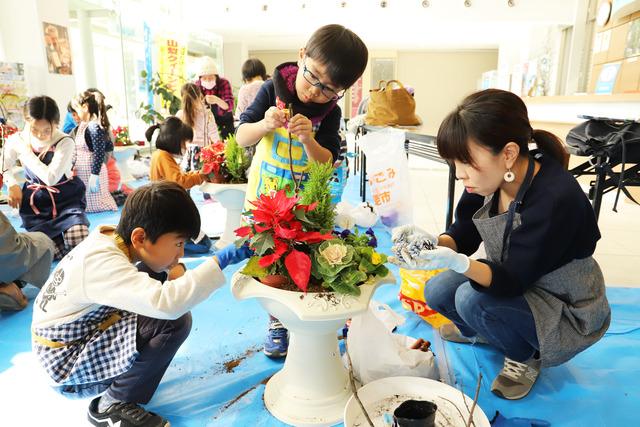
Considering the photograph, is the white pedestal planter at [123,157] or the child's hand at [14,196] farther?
the white pedestal planter at [123,157]

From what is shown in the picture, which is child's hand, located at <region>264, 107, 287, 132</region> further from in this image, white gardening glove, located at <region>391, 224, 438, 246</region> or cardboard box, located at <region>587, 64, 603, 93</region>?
cardboard box, located at <region>587, 64, 603, 93</region>

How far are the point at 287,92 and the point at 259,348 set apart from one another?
3.41ft

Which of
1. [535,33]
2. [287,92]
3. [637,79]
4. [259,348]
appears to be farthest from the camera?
[535,33]

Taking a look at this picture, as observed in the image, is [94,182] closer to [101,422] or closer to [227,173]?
[227,173]

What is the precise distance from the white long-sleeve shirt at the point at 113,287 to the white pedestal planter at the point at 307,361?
0.12 meters

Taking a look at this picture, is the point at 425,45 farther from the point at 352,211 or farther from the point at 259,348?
the point at 259,348

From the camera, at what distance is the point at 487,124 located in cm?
123

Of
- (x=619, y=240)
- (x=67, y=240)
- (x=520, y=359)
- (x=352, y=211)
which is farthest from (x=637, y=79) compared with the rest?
(x=67, y=240)

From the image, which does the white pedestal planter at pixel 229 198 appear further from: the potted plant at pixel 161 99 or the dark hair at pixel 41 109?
the potted plant at pixel 161 99

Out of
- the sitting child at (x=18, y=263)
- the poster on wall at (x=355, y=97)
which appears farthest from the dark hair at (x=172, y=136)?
the poster on wall at (x=355, y=97)

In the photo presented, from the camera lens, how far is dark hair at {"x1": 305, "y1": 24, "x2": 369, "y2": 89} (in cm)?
148

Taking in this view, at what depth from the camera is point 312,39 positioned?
1535 mm

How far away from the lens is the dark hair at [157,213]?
1287 millimetres

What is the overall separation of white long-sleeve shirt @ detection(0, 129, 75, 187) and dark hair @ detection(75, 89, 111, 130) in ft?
3.78
